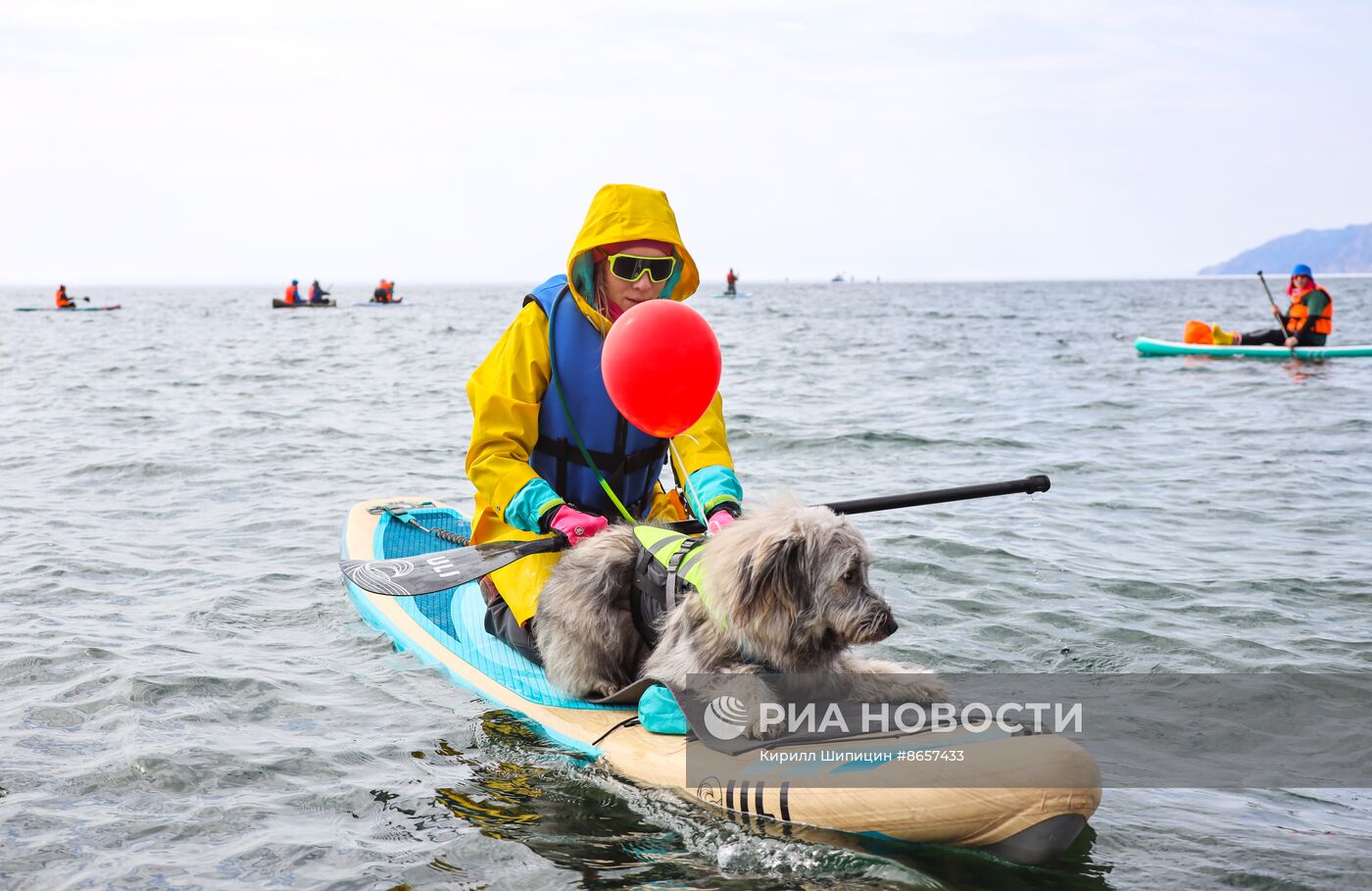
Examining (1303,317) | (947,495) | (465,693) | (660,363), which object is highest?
(1303,317)

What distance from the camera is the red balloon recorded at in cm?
485

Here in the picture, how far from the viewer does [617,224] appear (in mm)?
5449

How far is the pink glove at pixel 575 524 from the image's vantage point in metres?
5.41

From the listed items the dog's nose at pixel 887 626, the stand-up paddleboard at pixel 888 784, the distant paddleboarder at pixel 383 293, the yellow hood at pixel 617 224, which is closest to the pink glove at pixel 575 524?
the stand-up paddleboard at pixel 888 784

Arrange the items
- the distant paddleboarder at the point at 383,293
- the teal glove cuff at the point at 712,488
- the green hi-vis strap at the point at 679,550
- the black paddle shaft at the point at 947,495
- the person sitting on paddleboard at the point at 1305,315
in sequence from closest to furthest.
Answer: the green hi-vis strap at the point at 679,550
the black paddle shaft at the point at 947,495
the teal glove cuff at the point at 712,488
the person sitting on paddleboard at the point at 1305,315
the distant paddleboarder at the point at 383,293

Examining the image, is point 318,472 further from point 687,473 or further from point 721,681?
point 721,681

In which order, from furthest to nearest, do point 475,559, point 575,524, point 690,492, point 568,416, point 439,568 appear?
point 439,568
point 475,559
point 568,416
point 690,492
point 575,524

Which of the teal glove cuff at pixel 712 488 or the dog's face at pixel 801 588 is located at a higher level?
the teal glove cuff at pixel 712 488

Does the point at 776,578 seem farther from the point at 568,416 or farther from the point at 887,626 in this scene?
the point at 568,416

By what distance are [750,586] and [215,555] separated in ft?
22.0

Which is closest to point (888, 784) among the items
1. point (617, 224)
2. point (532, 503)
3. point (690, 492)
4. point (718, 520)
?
point (718, 520)

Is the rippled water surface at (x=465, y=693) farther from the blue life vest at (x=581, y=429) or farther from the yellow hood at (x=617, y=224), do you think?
the yellow hood at (x=617, y=224)

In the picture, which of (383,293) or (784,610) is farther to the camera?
(383,293)

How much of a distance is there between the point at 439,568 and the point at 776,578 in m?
2.39
